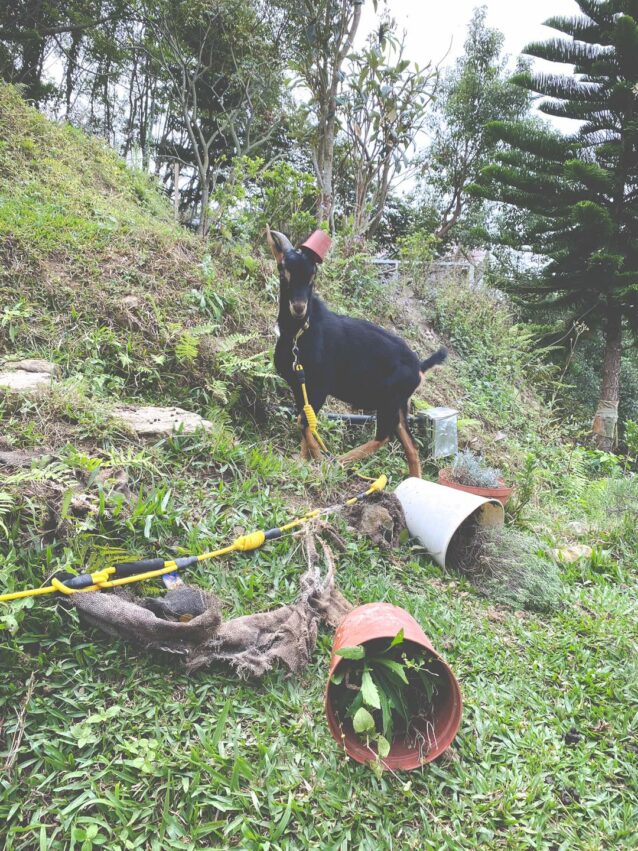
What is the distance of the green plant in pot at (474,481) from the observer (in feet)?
13.3

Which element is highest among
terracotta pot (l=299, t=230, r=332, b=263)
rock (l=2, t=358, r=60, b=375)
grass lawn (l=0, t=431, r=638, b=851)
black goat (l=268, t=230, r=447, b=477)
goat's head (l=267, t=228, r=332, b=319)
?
terracotta pot (l=299, t=230, r=332, b=263)

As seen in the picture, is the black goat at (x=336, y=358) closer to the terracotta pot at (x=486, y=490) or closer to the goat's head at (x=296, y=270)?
the goat's head at (x=296, y=270)

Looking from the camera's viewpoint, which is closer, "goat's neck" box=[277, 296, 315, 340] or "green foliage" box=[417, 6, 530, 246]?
"goat's neck" box=[277, 296, 315, 340]

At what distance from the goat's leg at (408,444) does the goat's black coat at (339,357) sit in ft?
0.22

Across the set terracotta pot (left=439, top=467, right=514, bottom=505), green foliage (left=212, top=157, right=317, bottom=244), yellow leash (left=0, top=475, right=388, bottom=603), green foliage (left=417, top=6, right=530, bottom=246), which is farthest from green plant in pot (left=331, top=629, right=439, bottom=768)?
green foliage (left=417, top=6, right=530, bottom=246)

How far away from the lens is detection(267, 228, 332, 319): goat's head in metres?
3.49

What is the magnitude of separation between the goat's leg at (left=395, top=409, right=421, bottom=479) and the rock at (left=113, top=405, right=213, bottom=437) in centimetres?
163

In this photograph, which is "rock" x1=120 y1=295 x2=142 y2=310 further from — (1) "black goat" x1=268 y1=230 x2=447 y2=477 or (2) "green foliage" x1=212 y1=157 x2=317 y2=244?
(2) "green foliage" x1=212 y1=157 x2=317 y2=244

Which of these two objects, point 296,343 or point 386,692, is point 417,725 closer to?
point 386,692

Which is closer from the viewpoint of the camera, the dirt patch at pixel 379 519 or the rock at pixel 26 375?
the rock at pixel 26 375

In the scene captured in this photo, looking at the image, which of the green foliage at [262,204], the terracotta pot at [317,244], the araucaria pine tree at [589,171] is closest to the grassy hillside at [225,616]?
the terracotta pot at [317,244]

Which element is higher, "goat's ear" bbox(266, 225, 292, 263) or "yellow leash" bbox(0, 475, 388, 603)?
"goat's ear" bbox(266, 225, 292, 263)

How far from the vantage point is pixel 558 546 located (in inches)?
155

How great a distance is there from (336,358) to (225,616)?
2.26 m
